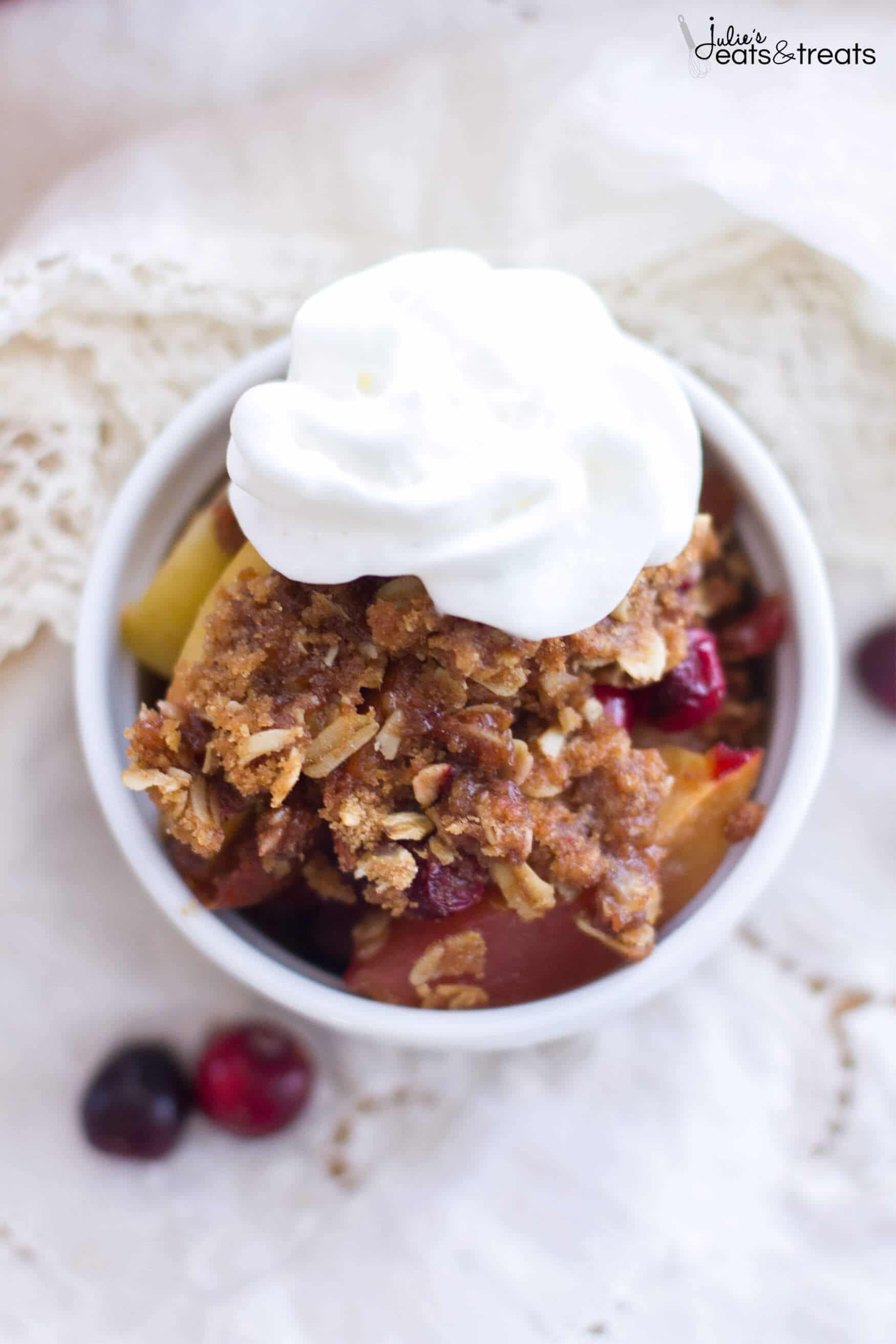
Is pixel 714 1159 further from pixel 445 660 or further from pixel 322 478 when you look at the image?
pixel 322 478

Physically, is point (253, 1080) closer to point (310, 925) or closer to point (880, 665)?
point (310, 925)

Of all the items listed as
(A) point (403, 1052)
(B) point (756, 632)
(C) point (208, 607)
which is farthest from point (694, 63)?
(A) point (403, 1052)

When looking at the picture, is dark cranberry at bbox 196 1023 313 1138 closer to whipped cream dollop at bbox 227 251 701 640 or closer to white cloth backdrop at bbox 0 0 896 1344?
white cloth backdrop at bbox 0 0 896 1344

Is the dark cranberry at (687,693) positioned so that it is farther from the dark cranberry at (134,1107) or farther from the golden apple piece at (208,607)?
the dark cranberry at (134,1107)

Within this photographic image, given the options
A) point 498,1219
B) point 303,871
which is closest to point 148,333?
point 303,871

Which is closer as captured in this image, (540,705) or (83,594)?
(540,705)

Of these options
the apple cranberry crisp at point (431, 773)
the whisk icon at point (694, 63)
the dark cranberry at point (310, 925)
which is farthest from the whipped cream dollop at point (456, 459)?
the whisk icon at point (694, 63)
